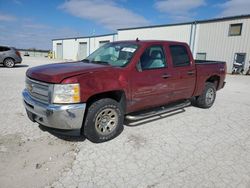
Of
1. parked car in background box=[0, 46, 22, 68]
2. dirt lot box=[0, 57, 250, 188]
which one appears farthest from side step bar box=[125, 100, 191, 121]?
parked car in background box=[0, 46, 22, 68]

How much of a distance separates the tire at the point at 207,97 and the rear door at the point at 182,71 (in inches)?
30.7

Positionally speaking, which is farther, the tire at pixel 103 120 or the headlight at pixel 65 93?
the tire at pixel 103 120

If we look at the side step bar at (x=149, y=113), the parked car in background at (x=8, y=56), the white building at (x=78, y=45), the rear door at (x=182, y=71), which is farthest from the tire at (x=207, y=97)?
the white building at (x=78, y=45)

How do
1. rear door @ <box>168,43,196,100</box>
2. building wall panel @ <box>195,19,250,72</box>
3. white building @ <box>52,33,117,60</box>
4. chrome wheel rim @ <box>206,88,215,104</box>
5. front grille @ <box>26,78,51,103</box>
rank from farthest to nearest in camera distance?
white building @ <box>52,33,117,60</box>, building wall panel @ <box>195,19,250,72</box>, chrome wheel rim @ <box>206,88,215,104</box>, rear door @ <box>168,43,196,100</box>, front grille @ <box>26,78,51,103</box>

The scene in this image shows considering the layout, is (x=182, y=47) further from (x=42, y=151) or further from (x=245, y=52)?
(x=245, y=52)

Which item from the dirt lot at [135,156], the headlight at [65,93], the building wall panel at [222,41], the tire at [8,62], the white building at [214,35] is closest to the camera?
the dirt lot at [135,156]

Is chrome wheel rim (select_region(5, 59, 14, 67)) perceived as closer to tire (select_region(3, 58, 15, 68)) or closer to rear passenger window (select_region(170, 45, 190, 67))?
tire (select_region(3, 58, 15, 68))

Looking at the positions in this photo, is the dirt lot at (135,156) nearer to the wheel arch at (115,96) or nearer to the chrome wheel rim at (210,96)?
the wheel arch at (115,96)

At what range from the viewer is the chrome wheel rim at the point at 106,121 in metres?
3.82

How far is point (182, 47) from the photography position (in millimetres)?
5391

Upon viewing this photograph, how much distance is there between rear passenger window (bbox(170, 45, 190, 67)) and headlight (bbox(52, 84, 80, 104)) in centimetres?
259

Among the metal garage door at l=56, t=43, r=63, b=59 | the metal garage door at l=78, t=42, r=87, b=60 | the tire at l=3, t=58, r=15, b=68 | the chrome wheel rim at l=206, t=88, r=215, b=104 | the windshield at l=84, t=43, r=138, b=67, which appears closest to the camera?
the windshield at l=84, t=43, r=138, b=67

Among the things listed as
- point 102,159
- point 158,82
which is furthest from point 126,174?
point 158,82

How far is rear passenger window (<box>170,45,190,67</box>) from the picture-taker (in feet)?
16.5
